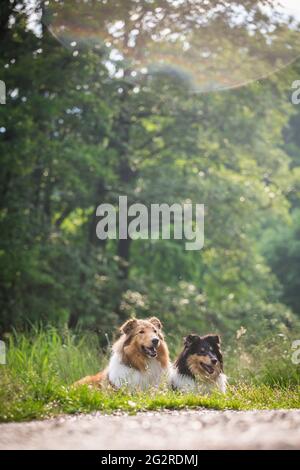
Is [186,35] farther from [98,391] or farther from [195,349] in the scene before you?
[98,391]

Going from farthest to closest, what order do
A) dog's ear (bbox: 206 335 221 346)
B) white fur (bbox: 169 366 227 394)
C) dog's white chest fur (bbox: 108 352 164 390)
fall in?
dog's ear (bbox: 206 335 221 346), dog's white chest fur (bbox: 108 352 164 390), white fur (bbox: 169 366 227 394)

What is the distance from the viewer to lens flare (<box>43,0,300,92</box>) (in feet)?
43.5

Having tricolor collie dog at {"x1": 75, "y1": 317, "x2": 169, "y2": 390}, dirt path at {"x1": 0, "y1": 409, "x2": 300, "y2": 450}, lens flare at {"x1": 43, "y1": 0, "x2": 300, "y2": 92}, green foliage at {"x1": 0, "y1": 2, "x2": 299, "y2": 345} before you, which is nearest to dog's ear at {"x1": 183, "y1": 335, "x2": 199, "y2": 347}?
tricolor collie dog at {"x1": 75, "y1": 317, "x2": 169, "y2": 390}

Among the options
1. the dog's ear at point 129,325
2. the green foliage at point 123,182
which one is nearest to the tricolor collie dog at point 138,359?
the dog's ear at point 129,325

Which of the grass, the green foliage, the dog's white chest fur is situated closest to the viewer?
the grass

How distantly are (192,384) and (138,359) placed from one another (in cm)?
71

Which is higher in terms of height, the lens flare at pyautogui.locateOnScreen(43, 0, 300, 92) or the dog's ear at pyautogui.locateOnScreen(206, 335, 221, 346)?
the lens flare at pyautogui.locateOnScreen(43, 0, 300, 92)

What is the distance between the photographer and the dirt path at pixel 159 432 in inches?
184

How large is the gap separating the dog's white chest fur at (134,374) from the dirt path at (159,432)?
6.22 ft

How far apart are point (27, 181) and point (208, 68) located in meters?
4.76

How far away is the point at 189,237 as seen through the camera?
18.1 meters

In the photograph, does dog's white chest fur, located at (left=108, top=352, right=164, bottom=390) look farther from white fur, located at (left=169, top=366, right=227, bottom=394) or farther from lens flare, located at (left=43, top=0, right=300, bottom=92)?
lens flare, located at (left=43, top=0, right=300, bottom=92)

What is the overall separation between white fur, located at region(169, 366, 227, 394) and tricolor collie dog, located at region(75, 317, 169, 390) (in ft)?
0.70
